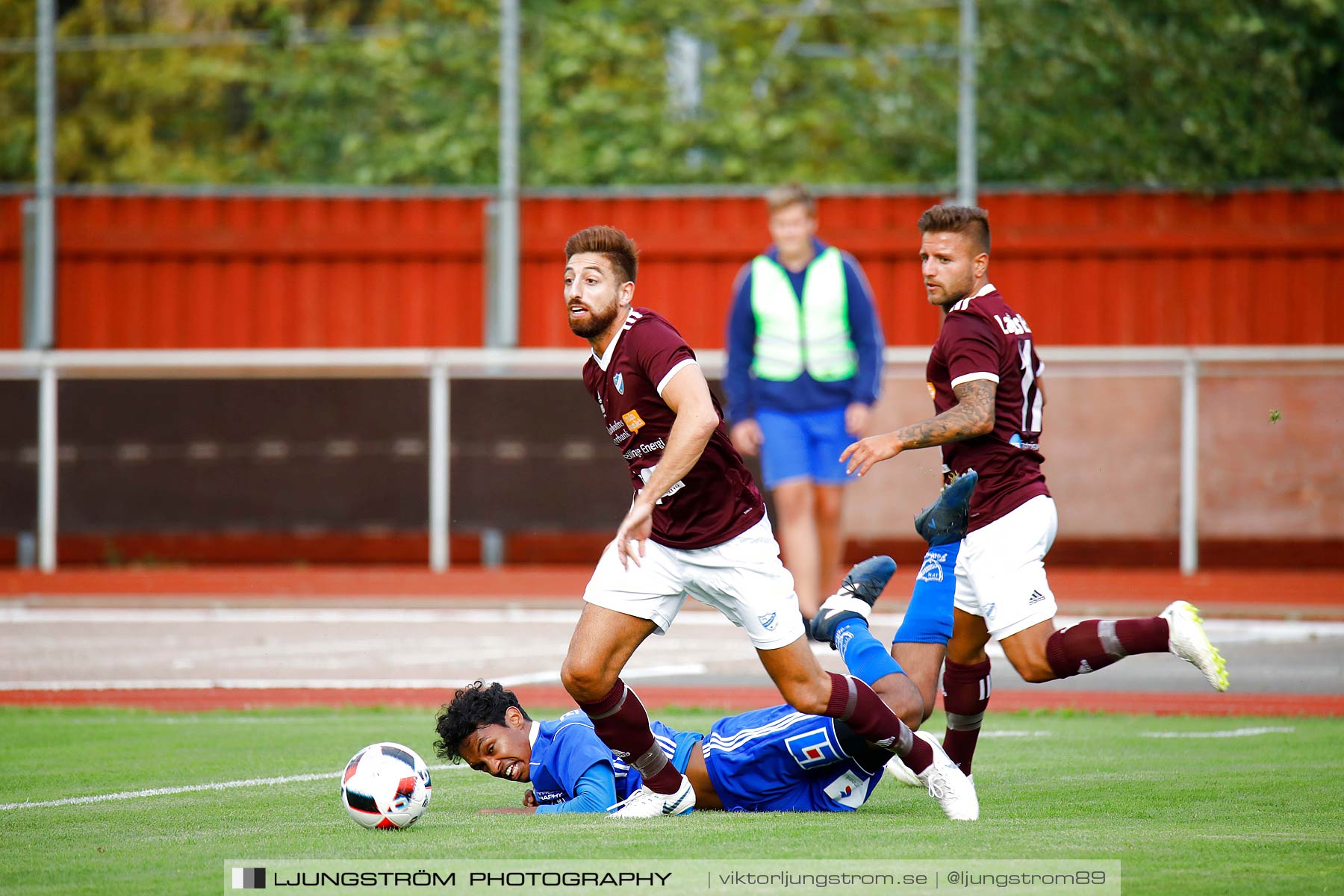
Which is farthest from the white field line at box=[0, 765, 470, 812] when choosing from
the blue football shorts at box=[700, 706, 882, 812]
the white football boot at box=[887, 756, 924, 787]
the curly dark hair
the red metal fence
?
the red metal fence

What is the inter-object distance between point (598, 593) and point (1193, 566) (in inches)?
419

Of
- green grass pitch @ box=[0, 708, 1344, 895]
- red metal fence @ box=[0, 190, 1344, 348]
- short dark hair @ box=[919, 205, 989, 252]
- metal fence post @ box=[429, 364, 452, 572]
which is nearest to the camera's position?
green grass pitch @ box=[0, 708, 1344, 895]

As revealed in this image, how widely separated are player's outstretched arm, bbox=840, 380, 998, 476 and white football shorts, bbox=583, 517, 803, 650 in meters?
0.40

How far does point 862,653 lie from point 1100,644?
0.91 meters

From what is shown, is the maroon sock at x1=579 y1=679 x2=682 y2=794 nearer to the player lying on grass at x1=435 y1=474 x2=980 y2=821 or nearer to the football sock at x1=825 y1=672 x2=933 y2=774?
the player lying on grass at x1=435 y1=474 x2=980 y2=821

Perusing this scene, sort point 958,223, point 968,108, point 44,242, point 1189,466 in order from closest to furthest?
point 958,223, point 1189,466, point 968,108, point 44,242

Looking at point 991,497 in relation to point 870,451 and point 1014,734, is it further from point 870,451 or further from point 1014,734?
point 1014,734

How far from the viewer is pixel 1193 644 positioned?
215 inches

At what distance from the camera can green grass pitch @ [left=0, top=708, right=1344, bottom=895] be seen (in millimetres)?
4656

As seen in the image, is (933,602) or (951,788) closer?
(951,788)

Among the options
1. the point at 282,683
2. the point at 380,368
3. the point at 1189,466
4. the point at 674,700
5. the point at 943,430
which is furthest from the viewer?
the point at 380,368

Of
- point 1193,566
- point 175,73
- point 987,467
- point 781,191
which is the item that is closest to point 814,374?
point 781,191

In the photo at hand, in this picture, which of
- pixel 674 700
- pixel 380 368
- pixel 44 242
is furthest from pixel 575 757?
pixel 44 242

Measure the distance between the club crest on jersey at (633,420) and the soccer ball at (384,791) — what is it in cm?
128
